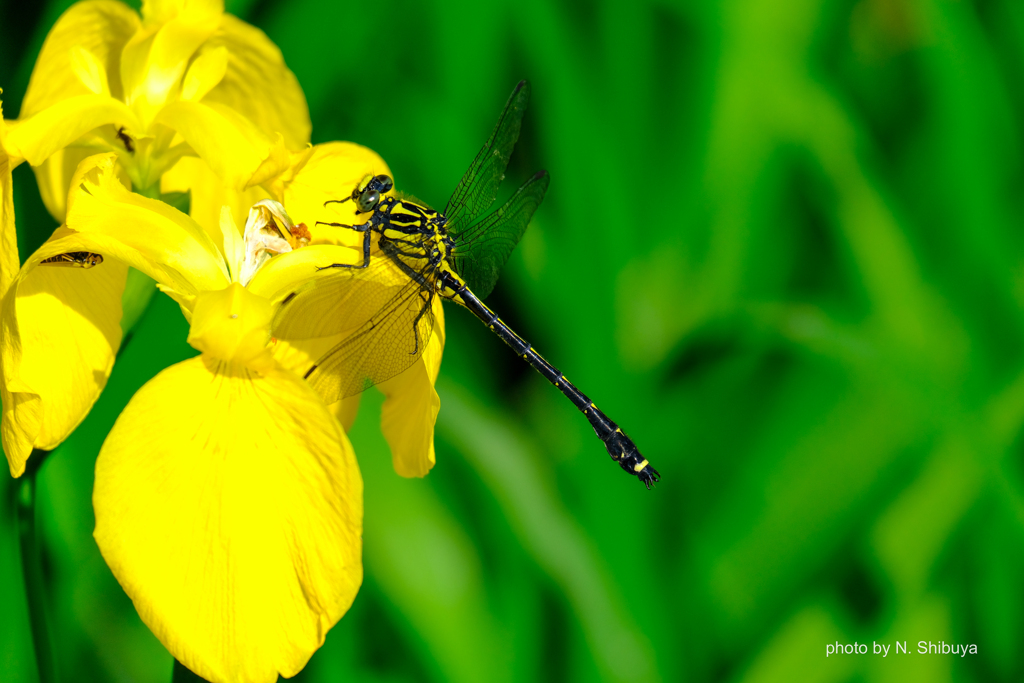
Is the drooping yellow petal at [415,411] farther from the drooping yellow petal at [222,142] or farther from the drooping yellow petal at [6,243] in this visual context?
the drooping yellow petal at [6,243]

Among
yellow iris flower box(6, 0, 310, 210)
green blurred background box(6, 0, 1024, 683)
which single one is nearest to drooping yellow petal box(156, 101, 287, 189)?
yellow iris flower box(6, 0, 310, 210)

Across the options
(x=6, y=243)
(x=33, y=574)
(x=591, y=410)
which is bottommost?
(x=33, y=574)

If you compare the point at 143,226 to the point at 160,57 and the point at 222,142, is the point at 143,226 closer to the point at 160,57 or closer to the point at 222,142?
the point at 222,142

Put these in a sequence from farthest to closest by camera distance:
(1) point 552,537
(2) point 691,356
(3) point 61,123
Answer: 1. (2) point 691,356
2. (1) point 552,537
3. (3) point 61,123

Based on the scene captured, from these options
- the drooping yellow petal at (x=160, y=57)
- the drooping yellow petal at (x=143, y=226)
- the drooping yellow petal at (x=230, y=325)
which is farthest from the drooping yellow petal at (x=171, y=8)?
the drooping yellow petal at (x=230, y=325)

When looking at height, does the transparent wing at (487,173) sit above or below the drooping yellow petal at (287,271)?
above

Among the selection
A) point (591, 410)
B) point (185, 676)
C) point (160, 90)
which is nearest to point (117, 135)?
point (160, 90)
